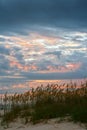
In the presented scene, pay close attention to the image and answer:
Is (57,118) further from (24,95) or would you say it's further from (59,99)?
(24,95)

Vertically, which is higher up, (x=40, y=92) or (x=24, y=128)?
(x=40, y=92)

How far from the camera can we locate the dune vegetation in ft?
53.4

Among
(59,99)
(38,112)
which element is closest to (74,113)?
(38,112)

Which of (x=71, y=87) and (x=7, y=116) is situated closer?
(x=7, y=116)

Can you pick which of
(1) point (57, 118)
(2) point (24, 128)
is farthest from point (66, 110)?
(2) point (24, 128)

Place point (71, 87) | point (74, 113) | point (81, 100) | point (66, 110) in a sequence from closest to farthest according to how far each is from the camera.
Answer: point (74, 113) < point (66, 110) < point (81, 100) < point (71, 87)

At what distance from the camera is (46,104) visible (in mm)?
18609

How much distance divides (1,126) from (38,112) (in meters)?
1.88

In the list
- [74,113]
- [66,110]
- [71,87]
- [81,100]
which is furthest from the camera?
[71,87]

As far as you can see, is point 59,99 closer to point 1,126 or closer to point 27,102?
point 27,102

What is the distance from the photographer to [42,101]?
63.2 ft

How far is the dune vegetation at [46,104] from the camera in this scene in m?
16.3

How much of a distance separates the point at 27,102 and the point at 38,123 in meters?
3.87

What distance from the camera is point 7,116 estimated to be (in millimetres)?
18016
